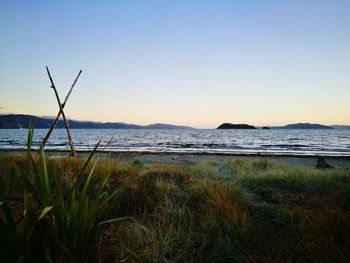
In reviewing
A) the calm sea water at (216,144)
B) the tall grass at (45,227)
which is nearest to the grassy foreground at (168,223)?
the tall grass at (45,227)

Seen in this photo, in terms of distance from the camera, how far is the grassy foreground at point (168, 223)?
240 cm

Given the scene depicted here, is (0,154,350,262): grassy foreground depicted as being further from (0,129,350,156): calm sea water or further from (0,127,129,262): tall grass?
(0,129,350,156): calm sea water

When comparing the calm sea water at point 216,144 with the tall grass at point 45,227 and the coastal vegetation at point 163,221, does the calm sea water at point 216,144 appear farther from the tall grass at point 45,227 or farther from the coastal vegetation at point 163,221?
the tall grass at point 45,227

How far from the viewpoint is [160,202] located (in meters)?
5.51

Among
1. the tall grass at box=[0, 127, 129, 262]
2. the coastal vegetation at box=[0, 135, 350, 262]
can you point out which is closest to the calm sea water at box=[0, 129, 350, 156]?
the coastal vegetation at box=[0, 135, 350, 262]

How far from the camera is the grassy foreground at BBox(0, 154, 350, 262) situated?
240cm

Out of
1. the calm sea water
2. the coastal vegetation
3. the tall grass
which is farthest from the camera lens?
the calm sea water

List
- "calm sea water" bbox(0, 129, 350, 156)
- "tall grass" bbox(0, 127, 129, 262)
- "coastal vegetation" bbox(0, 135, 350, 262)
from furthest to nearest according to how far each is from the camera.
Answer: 1. "calm sea water" bbox(0, 129, 350, 156)
2. "coastal vegetation" bbox(0, 135, 350, 262)
3. "tall grass" bbox(0, 127, 129, 262)

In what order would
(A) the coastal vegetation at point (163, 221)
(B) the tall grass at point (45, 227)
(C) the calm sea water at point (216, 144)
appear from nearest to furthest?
1. (B) the tall grass at point (45, 227)
2. (A) the coastal vegetation at point (163, 221)
3. (C) the calm sea water at point (216, 144)

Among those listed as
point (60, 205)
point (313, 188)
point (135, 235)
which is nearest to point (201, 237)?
point (135, 235)

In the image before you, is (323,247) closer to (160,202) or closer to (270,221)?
(270,221)

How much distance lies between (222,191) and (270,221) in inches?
39.0

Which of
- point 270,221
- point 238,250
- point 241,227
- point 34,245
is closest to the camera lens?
point 34,245

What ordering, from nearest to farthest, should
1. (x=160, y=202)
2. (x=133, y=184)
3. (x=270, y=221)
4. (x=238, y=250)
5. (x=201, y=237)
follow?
(x=238, y=250), (x=201, y=237), (x=270, y=221), (x=160, y=202), (x=133, y=184)
